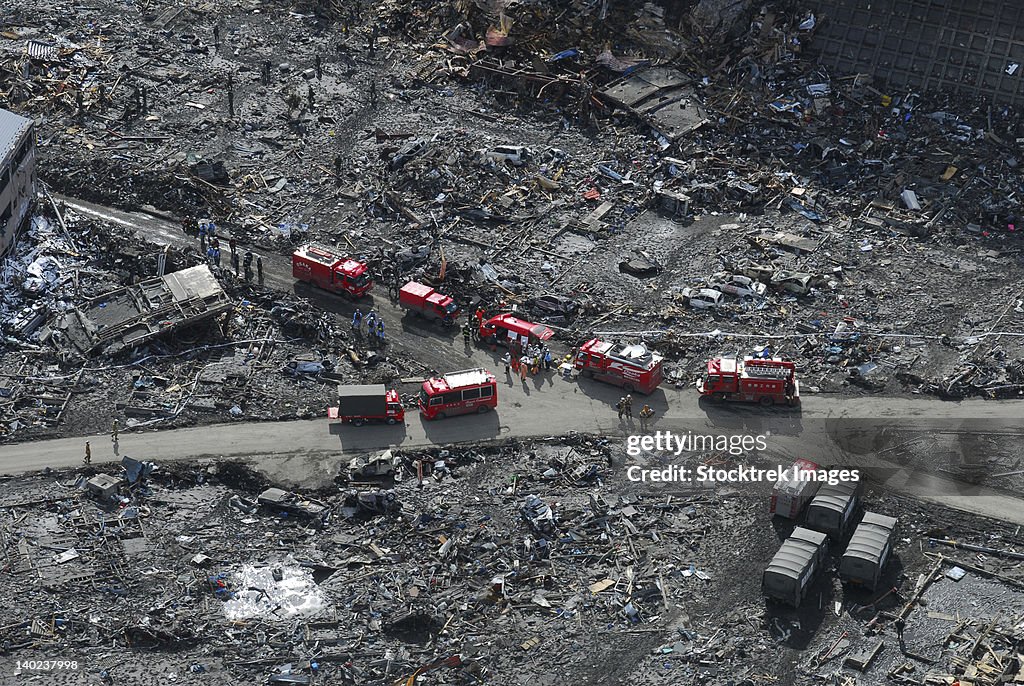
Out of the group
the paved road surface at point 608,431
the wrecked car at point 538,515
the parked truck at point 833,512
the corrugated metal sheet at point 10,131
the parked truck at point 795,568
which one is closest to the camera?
the parked truck at point 795,568

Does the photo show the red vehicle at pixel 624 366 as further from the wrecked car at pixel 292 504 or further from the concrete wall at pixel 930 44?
the concrete wall at pixel 930 44

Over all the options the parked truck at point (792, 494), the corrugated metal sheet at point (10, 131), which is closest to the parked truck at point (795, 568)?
the parked truck at point (792, 494)

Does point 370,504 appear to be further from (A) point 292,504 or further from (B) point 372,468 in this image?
(A) point 292,504

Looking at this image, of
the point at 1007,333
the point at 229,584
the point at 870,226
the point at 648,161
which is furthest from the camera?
the point at 648,161

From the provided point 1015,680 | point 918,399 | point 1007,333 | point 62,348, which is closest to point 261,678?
point 62,348

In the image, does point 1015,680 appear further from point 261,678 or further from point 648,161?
point 648,161

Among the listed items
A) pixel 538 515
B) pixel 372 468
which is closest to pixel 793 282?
pixel 538 515
